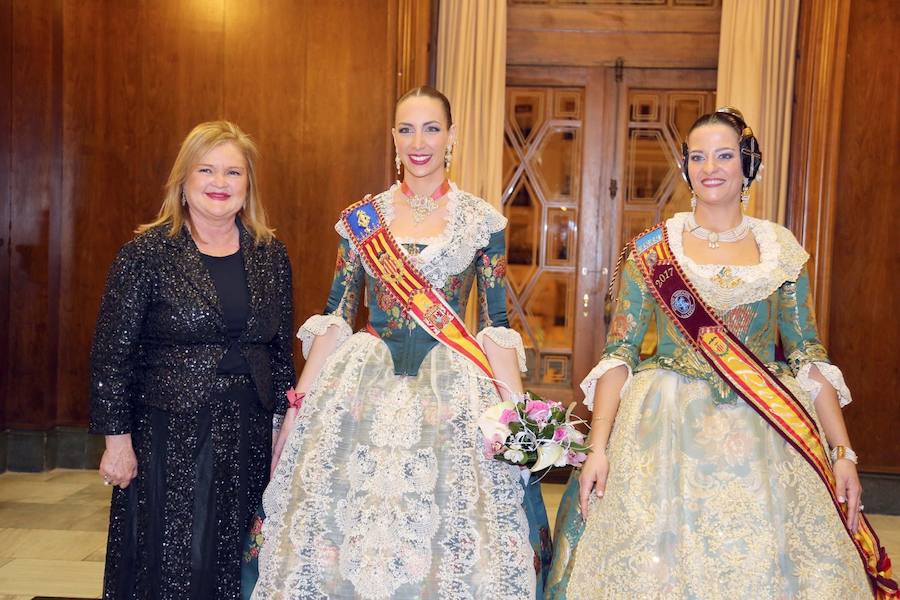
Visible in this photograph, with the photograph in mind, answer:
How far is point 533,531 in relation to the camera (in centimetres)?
233

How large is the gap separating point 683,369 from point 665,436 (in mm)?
199

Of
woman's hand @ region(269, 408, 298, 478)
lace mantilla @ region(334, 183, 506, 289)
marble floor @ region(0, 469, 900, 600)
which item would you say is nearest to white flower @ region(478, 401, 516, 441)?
lace mantilla @ region(334, 183, 506, 289)

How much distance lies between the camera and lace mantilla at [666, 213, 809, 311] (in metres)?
2.24

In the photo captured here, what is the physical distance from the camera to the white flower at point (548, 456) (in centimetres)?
217

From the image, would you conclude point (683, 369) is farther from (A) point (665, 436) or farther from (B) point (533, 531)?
(B) point (533, 531)

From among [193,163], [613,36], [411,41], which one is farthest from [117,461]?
[613,36]

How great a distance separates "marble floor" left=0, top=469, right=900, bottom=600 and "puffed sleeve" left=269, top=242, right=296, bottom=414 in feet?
3.97

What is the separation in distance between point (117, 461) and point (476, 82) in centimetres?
305

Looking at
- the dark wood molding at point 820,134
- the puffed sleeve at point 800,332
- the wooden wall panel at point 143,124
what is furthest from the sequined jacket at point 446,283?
the dark wood molding at point 820,134

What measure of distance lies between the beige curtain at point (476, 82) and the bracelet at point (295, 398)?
2468 mm

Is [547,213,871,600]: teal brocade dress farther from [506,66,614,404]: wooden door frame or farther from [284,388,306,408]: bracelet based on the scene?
[506,66,614,404]: wooden door frame

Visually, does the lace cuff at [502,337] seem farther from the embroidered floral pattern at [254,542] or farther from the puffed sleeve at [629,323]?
the embroidered floral pattern at [254,542]

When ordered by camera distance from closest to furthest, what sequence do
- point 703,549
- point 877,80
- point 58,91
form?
point 703,549 → point 877,80 → point 58,91

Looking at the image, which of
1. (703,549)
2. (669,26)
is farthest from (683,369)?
(669,26)
